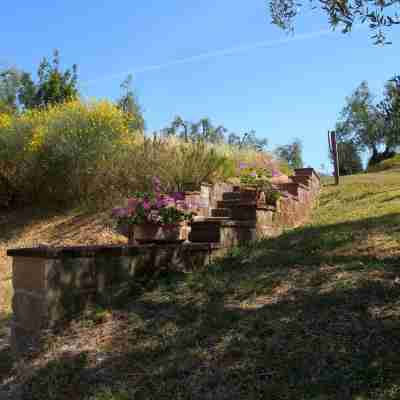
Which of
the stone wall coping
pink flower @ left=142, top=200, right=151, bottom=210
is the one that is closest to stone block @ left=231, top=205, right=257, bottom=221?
pink flower @ left=142, top=200, right=151, bottom=210

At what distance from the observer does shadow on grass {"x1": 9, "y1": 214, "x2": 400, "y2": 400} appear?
298cm

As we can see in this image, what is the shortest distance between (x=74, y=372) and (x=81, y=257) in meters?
1.13

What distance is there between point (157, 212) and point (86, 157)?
4.39 m

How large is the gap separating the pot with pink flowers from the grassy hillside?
124 centimetres

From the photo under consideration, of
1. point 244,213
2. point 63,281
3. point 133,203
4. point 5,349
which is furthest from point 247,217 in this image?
point 5,349

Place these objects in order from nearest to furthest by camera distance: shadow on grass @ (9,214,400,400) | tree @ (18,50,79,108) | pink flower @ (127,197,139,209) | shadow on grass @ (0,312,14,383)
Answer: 1. shadow on grass @ (9,214,400,400)
2. shadow on grass @ (0,312,14,383)
3. pink flower @ (127,197,139,209)
4. tree @ (18,50,79,108)

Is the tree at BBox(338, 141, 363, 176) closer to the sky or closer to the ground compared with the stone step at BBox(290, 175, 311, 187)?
closer to the sky

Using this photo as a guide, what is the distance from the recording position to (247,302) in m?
4.14

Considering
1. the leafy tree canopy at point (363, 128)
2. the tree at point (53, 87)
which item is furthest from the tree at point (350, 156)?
the tree at point (53, 87)

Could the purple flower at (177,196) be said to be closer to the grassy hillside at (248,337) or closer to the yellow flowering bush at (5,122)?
the grassy hillside at (248,337)

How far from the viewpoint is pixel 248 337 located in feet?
11.6

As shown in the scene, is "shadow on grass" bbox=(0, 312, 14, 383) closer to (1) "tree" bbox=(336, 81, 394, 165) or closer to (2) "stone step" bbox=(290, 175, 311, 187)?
(2) "stone step" bbox=(290, 175, 311, 187)

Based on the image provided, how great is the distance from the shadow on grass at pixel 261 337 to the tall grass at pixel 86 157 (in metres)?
4.69

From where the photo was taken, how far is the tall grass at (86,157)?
971cm
